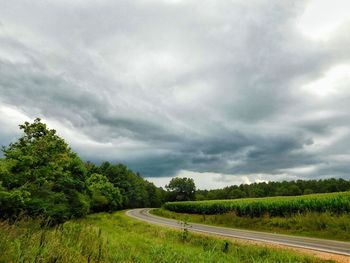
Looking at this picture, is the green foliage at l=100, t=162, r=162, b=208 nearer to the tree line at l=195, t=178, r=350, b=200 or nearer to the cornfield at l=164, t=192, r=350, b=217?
the tree line at l=195, t=178, r=350, b=200

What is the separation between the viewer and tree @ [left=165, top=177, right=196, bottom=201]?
449 ft

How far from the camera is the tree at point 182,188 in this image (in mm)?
136750

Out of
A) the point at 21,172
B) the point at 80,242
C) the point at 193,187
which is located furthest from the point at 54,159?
the point at 193,187

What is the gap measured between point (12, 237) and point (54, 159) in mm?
23328

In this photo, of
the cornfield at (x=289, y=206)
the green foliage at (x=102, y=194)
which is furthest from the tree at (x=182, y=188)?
the cornfield at (x=289, y=206)

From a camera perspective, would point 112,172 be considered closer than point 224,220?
No

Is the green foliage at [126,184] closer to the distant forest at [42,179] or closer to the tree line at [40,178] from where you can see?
the distant forest at [42,179]

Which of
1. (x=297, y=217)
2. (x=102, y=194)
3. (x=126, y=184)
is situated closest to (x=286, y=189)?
(x=126, y=184)

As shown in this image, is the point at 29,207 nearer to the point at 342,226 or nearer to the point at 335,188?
the point at 342,226

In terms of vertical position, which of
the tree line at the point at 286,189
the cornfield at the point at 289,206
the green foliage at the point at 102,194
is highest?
the tree line at the point at 286,189

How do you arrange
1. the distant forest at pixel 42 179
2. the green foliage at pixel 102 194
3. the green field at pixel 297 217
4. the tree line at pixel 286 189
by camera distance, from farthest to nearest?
1. the tree line at pixel 286 189
2. the green foliage at pixel 102 194
3. the green field at pixel 297 217
4. the distant forest at pixel 42 179

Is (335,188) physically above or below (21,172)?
above

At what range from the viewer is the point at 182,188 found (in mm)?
138250

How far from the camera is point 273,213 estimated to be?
124ft
